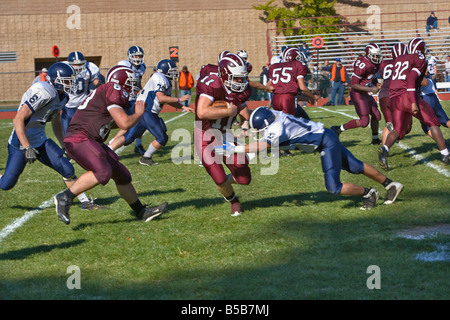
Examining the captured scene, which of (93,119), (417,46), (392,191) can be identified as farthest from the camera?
(417,46)

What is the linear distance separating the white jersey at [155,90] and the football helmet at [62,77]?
331cm

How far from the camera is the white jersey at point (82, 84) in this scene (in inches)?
395

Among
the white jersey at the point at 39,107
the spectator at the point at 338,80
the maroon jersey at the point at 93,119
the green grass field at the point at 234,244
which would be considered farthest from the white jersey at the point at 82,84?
the spectator at the point at 338,80

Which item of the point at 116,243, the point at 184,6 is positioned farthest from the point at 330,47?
the point at 116,243

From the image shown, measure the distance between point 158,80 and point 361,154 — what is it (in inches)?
139

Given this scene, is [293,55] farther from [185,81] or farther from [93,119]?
[185,81]

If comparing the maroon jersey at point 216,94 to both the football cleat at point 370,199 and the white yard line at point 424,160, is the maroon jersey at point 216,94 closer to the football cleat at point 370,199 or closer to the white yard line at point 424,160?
the football cleat at point 370,199

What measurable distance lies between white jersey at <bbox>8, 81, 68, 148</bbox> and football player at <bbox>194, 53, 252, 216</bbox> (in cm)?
157

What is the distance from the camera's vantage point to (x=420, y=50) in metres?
8.62

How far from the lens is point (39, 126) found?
272 inches

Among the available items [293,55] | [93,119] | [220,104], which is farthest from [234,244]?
[293,55]

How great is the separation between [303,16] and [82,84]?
2363 centimetres

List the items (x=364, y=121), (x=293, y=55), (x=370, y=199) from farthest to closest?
1. (x=364, y=121)
2. (x=293, y=55)
3. (x=370, y=199)

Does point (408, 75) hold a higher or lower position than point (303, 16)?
lower
